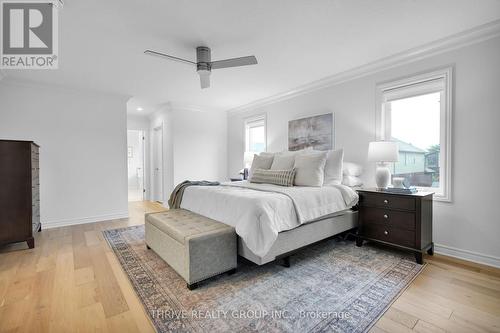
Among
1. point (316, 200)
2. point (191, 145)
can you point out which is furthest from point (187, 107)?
point (316, 200)

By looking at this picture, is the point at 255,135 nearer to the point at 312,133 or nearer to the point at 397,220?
the point at 312,133

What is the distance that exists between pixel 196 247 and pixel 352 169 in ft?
7.98

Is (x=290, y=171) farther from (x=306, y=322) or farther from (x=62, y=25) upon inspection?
(x=62, y=25)

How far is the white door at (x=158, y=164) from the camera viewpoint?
19.2 feet

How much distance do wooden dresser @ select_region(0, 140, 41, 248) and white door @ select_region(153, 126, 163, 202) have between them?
9.93ft

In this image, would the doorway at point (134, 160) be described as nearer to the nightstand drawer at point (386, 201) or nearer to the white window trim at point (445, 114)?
the nightstand drawer at point (386, 201)

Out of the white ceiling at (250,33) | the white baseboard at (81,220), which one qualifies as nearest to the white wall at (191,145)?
the white baseboard at (81,220)

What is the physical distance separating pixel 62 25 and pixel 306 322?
3262 millimetres

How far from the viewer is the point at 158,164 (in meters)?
6.18

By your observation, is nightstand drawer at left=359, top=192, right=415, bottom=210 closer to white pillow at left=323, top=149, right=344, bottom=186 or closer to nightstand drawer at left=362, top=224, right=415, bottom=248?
nightstand drawer at left=362, top=224, right=415, bottom=248

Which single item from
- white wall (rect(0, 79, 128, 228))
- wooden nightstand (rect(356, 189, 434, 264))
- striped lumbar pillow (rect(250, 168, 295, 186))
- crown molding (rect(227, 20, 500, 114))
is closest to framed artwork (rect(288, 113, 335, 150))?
crown molding (rect(227, 20, 500, 114))

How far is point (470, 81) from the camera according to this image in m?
2.45

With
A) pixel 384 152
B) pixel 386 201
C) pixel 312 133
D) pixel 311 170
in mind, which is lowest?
pixel 386 201

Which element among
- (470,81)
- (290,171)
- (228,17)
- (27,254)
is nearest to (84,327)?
(27,254)
